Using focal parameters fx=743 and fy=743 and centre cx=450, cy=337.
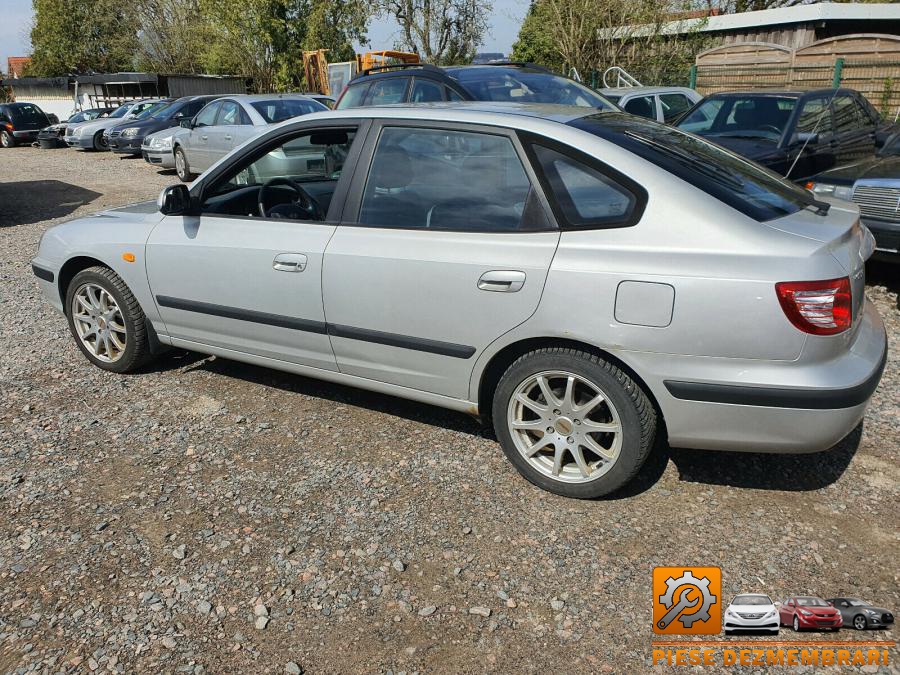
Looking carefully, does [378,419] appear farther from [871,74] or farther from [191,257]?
[871,74]

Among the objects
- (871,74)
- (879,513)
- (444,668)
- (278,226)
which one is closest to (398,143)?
(278,226)

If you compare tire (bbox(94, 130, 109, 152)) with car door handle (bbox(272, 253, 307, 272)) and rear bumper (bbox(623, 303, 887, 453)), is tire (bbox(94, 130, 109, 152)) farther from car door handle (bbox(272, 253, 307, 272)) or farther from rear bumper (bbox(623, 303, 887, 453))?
rear bumper (bbox(623, 303, 887, 453))

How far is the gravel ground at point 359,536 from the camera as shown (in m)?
2.58

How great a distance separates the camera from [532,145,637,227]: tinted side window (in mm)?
3086

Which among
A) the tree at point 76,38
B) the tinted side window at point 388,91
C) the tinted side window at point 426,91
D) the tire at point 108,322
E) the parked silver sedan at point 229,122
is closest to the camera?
the tire at point 108,322

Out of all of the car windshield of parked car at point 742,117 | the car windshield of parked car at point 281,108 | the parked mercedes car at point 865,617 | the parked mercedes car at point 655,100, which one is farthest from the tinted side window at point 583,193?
the car windshield of parked car at point 281,108

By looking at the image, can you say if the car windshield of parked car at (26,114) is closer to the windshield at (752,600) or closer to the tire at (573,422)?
the tire at (573,422)

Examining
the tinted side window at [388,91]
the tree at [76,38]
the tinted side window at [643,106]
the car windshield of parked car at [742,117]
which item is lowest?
the car windshield of parked car at [742,117]

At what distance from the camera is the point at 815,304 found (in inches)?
110

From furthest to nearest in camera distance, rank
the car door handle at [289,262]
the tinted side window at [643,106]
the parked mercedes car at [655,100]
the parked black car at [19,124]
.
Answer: the parked black car at [19,124], the tinted side window at [643,106], the parked mercedes car at [655,100], the car door handle at [289,262]

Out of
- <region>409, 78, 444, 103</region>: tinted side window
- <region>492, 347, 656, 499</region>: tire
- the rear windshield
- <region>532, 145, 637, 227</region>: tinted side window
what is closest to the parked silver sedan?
<region>409, 78, 444, 103</region>: tinted side window

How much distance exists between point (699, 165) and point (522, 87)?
16.4 feet

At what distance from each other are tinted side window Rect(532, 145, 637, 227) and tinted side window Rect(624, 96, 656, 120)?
8.93 metres

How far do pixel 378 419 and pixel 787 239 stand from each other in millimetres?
2311
